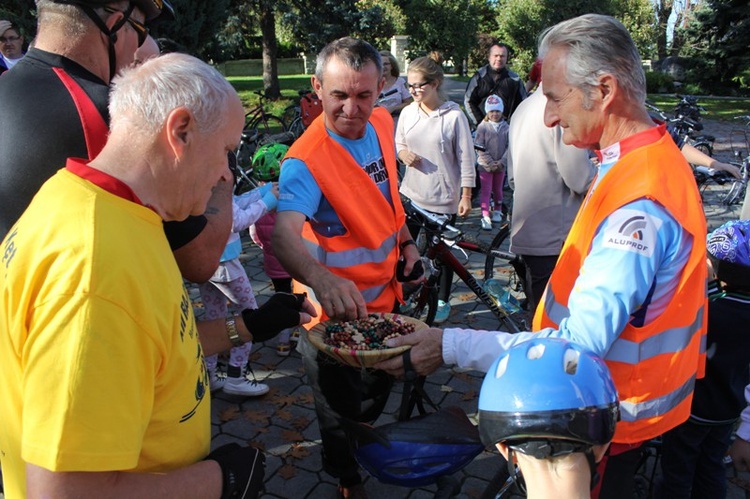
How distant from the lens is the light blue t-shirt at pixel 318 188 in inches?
106

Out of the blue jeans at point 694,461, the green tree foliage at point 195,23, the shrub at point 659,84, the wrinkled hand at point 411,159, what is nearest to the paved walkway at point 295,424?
the blue jeans at point 694,461

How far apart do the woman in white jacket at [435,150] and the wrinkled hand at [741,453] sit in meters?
3.18

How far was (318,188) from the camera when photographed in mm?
2727

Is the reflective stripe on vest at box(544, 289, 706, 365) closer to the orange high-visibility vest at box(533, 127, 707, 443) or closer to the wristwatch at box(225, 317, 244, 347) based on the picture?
the orange high-visibility vest at box(533, 127, 707, 443)

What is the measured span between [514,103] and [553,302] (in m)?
7.68

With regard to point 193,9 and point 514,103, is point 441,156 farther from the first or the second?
point 193,9

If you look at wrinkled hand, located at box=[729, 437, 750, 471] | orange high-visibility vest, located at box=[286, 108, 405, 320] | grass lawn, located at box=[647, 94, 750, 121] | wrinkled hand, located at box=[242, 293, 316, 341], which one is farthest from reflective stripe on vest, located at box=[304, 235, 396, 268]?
Answer: grass lawn, located at box=[647, 94, 750, 121]

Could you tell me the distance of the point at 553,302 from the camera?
2.02 m

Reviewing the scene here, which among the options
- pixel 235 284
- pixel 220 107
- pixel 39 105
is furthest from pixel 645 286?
pixel 235 284

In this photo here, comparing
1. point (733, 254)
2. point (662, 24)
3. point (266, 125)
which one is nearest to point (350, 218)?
point (733, 254)

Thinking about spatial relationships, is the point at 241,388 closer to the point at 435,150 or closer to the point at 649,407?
the point at 435,150

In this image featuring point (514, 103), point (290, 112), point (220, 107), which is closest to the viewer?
point (220, 107)

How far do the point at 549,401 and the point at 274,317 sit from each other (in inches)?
46.0

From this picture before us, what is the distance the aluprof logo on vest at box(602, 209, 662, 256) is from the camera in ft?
5.47
